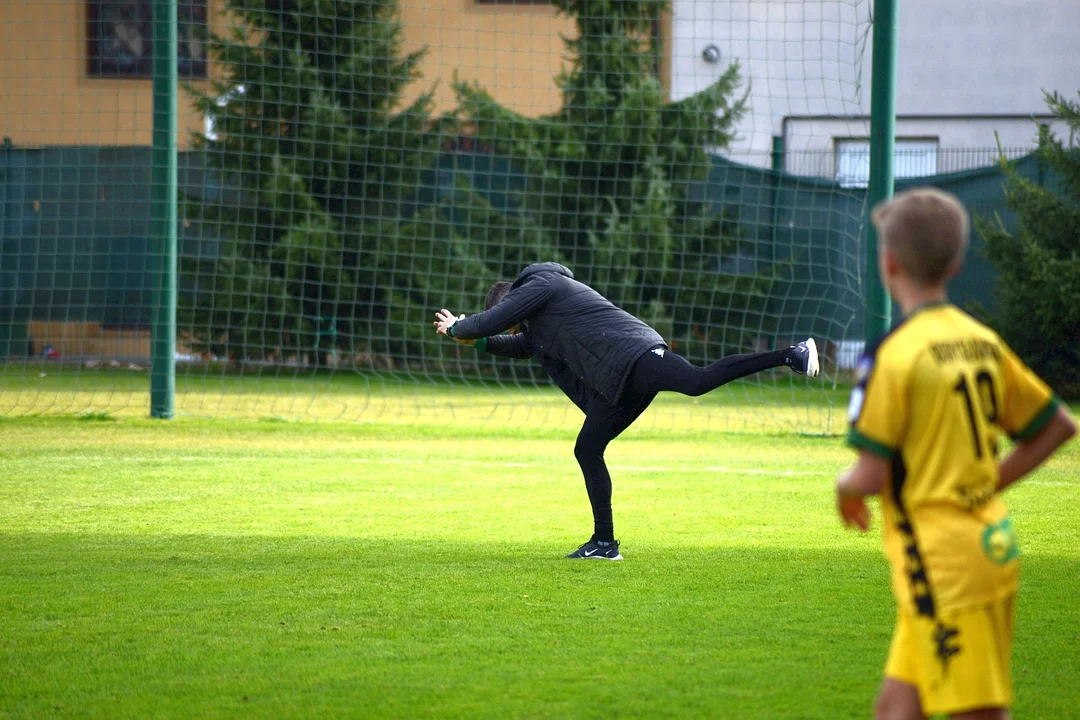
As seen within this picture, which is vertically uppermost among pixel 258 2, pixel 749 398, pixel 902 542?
pixel 258 2

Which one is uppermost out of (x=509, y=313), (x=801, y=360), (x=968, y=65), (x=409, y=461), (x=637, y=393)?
(x=968, y=65)

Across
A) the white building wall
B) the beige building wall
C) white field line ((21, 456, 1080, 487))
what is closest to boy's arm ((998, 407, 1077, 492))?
white field line ((21, 456, 1080, 487))

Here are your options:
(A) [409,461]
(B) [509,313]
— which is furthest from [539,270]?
(A) [409,461]

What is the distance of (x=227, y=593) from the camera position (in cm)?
539

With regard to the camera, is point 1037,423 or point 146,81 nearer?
point 1037,423

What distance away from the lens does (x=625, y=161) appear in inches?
717

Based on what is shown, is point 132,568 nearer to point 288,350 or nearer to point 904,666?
point 904,666

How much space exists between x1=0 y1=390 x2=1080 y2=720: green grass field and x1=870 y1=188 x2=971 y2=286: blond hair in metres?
1.68

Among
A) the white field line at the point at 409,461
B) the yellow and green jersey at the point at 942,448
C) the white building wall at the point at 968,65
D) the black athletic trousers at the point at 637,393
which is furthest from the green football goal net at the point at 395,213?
the yellow and green jersey at the point at 942,448

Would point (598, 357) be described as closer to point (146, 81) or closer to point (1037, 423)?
point (1037, 423)

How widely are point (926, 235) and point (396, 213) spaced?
17.9 m

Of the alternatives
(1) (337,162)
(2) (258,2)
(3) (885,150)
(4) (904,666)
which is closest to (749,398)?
(3) (885,150)

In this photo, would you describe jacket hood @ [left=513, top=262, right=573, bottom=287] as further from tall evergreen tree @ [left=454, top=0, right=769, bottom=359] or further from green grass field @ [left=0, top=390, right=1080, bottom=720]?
tall evergreen tree @ [left=454, top=0, right=769, bottom=359]

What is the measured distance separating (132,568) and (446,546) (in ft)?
5.31
